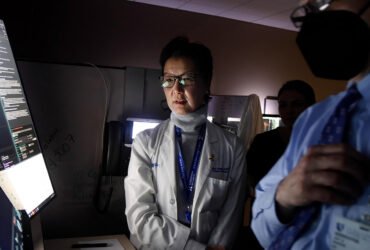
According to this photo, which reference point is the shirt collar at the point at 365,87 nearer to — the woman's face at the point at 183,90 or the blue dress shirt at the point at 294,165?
the blue dress shirt at the point at 294,165

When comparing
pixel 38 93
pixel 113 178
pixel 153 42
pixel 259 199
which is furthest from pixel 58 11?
pixel 259 199

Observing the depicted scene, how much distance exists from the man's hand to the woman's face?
1070 millimetres

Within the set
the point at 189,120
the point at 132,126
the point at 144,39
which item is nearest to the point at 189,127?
the point at 189,120

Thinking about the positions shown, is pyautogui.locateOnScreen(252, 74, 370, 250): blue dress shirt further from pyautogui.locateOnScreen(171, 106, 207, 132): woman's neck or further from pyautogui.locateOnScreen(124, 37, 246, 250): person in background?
pyautogui.locateOnScreen(171, 106, 207, 132): woman's neck

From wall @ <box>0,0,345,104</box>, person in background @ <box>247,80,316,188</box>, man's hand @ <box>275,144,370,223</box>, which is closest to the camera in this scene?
man's hand @ <box>275,144,370,223</box>

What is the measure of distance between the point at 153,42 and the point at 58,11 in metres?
1.27

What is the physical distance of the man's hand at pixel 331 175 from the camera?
19.3 inches

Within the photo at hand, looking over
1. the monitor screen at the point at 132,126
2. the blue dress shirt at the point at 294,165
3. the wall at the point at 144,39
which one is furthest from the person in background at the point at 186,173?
the wall at the point at 144,39

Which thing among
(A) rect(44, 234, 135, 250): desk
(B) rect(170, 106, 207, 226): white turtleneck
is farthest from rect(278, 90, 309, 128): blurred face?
(A) rect(44, 234, 135, 250): desk

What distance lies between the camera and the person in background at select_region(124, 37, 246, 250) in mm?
1452

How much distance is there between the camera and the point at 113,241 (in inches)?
67.4

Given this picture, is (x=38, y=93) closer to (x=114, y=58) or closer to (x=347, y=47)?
(x=347, y=47)

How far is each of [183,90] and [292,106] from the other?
0.95 meters

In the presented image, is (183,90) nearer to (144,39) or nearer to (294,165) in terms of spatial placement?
(294,165)
